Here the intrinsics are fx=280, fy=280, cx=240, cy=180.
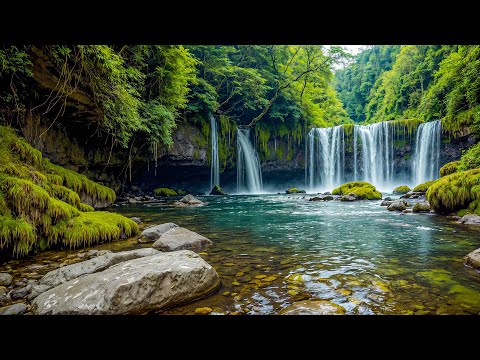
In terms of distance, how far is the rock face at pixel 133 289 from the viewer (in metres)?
2.59

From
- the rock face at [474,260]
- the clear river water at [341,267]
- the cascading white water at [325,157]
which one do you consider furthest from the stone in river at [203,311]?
the cascading white water at [325,157]

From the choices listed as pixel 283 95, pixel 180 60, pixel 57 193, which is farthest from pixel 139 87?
pixel 283 95

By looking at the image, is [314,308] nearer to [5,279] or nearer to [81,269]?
[81,269]

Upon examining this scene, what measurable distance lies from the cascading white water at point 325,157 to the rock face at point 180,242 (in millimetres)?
24670

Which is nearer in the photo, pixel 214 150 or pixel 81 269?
pixel 81 269

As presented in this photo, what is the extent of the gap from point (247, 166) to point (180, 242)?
2164cm

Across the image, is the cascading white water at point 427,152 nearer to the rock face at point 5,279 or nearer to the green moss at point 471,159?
the green moss at point 471,159

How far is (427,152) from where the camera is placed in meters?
23.5

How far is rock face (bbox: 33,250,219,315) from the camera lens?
259 cm

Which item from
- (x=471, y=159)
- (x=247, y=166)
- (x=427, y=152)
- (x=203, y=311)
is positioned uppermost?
(x=427, y=152)

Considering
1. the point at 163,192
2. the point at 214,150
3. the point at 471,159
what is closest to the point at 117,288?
the point at 471,159
